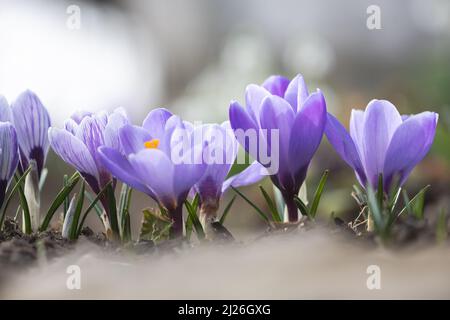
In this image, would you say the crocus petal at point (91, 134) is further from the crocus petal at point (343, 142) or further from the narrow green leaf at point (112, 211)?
the crocus petal at point (343, 142)

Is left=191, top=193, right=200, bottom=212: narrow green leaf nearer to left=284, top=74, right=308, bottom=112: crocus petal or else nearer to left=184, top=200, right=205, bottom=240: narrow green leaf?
left=184, top=200, right=205, bottom=240: narrow green leaf

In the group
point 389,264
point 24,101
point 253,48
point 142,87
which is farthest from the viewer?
point 142,87

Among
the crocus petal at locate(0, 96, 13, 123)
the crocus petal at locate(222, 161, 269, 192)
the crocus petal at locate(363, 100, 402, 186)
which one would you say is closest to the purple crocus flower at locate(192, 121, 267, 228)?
the crocus petal at locate(222, 161, 269, 192)

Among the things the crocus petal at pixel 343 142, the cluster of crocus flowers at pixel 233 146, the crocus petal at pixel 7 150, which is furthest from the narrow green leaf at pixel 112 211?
the crocus petal at pixel 343 142

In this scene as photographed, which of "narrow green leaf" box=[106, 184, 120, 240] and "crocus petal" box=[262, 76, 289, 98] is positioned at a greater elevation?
"crocus petal" box=[262, 76, 289, 98]

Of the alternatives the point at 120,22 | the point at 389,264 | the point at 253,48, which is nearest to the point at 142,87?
the point at 120,22

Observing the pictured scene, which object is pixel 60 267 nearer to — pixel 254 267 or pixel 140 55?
pixel 254 267
